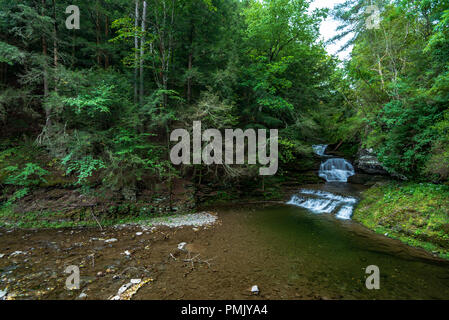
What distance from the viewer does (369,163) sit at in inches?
440

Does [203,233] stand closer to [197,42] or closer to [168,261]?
A: [168,261]

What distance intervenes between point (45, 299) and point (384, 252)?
7762 mm

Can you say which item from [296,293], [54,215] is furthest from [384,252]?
[54,215]

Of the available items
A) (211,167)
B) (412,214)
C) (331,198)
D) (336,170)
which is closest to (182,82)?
(211,167)

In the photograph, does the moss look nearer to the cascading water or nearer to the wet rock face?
the cascading water

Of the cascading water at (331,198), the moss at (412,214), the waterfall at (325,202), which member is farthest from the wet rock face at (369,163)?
the waterfall at (325,202)

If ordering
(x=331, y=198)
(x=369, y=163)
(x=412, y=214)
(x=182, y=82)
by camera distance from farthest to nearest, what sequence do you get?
(x=369, y=163), (x=331, y=198), (x=182, y=82), (x=412, y=214)

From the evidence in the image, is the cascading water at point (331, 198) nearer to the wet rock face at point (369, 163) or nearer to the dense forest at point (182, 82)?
the wet rock face at point (369, 163)

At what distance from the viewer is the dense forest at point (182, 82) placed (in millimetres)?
6766

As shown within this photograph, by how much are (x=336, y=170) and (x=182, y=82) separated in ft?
38.9

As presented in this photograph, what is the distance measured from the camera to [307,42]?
479 inches

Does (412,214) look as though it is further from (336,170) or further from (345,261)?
(336,170)

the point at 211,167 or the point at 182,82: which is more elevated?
the point at 182,82
